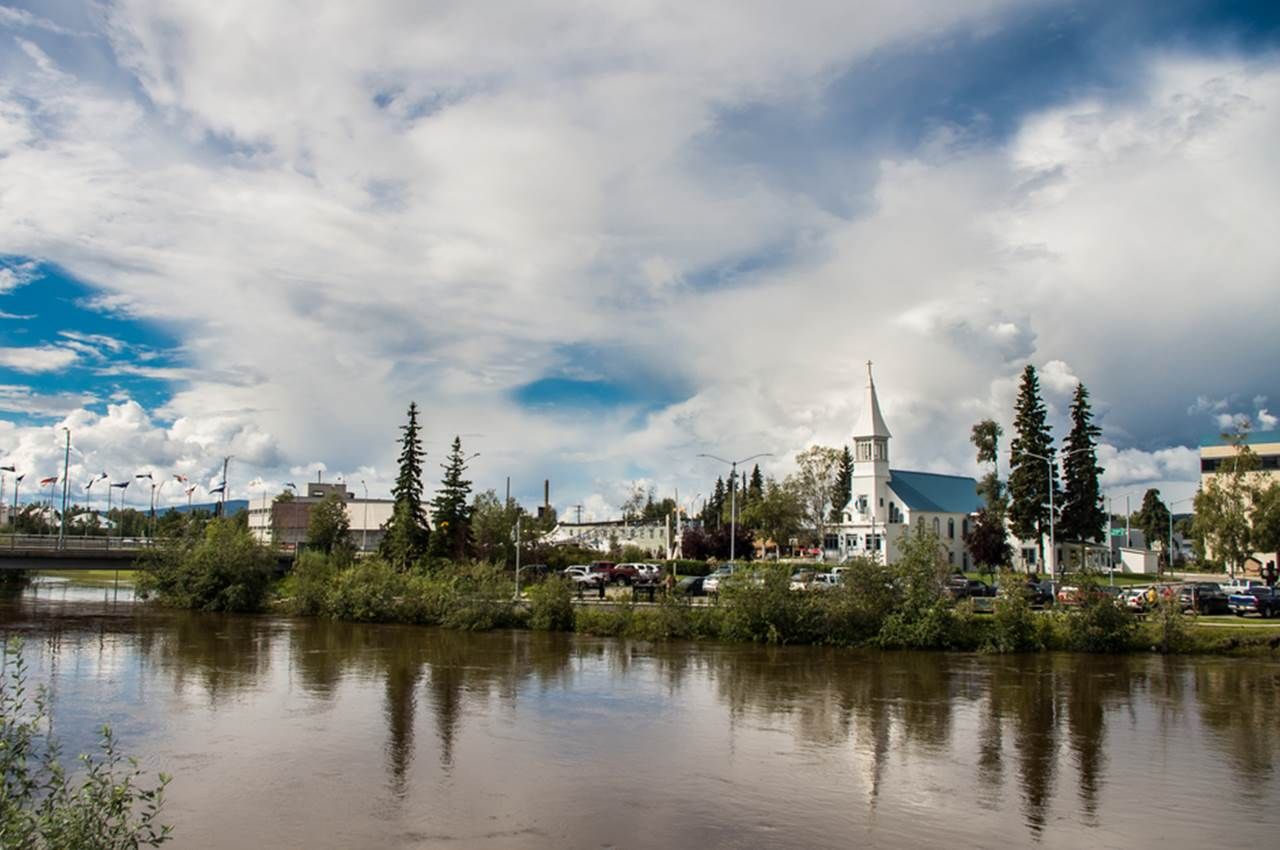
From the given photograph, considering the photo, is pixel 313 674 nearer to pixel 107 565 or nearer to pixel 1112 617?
pixel 1112 617

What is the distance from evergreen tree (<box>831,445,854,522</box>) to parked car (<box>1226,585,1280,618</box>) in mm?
55984

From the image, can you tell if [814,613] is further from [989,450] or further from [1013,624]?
[989,450]

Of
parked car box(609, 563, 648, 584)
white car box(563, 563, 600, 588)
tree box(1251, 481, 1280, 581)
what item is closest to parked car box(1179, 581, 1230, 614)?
tree box(1251, 481, 1280, 581)

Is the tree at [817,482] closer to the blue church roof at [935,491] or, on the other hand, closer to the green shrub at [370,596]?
the blue church roof at [935,491]

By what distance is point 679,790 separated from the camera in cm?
2288

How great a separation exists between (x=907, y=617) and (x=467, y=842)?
3544cm

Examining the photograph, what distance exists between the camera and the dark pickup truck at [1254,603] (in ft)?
181

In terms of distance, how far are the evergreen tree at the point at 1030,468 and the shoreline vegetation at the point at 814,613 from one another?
1425 inches

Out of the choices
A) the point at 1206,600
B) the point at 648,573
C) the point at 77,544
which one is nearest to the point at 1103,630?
the point at 1206,600

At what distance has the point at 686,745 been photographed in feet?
91.3

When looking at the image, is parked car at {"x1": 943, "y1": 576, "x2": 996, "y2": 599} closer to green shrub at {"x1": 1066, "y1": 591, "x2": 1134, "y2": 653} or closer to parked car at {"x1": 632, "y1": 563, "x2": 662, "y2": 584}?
green shrub at {"x1": 1066, "y1": 591, "x2": 1134, "y2": 653}

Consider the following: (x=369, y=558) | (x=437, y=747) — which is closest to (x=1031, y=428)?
(x=369, y=558)

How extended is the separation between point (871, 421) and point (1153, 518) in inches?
2924

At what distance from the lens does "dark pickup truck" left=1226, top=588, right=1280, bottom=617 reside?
5522 cm
